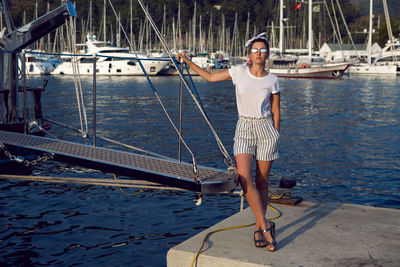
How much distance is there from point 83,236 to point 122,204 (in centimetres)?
197

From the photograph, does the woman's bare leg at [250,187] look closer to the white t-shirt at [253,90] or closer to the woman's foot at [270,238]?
the woman's foot at [270,238]

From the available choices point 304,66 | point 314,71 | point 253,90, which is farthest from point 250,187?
point 304,66

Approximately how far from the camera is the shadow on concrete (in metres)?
5.67

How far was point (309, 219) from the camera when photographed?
6.40m

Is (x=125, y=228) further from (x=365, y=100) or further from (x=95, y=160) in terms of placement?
(x=365, y=100)

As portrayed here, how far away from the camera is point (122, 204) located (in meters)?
10.2

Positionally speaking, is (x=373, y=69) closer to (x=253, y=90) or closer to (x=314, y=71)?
(x=314, y=71)

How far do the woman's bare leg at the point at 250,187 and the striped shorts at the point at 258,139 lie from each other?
0.26 feet

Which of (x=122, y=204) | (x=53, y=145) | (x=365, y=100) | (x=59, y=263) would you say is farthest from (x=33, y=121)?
(x=365, y=100)

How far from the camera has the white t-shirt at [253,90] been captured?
17.3ft

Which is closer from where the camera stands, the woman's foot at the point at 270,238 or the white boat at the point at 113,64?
the woman's foot at the point at 270,238

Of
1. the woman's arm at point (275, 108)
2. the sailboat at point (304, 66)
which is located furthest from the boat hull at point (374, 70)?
the woman's arm at point (275, 108)

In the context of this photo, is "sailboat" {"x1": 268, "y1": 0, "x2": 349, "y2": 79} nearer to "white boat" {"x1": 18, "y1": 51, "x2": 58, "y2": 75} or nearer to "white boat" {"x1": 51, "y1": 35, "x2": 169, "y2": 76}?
"white boat" {"x1": 51, "y1": 35, "x2": 169, "y2": 76}

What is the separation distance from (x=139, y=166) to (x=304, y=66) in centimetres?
6655
